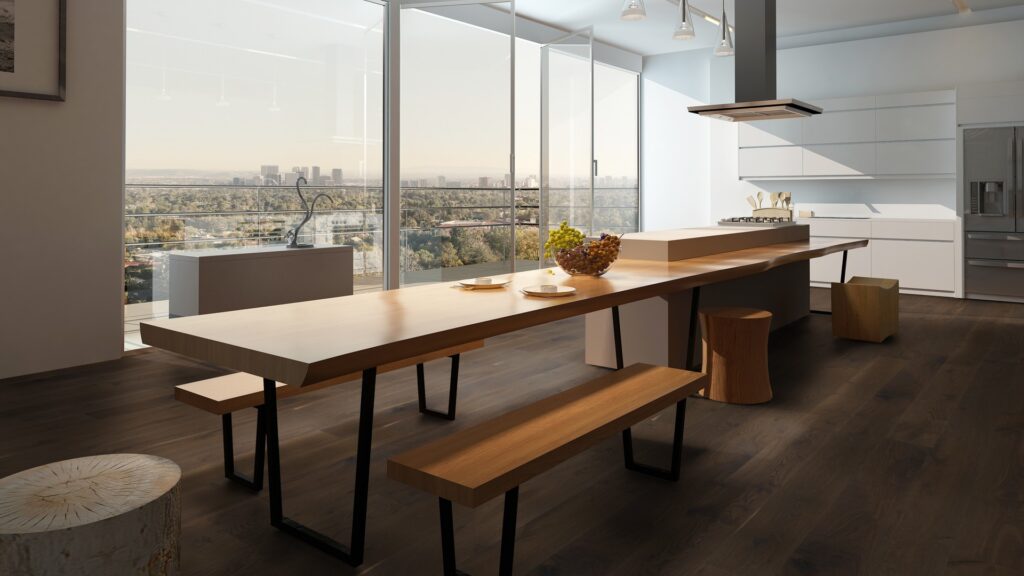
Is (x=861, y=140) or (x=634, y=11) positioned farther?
(x=861, y=140)

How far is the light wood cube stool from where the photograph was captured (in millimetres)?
5438

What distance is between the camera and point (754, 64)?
5.52 m

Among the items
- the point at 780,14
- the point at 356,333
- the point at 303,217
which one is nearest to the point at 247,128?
the point at 303,217

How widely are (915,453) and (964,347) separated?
2.67 m

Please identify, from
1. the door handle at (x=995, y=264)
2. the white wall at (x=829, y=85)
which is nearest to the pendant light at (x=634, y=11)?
the white wall at (x=829, y=85)

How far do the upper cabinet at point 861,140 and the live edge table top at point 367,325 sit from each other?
581 cm

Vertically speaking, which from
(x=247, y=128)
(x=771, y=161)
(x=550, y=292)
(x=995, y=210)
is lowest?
(x=550, y=292)

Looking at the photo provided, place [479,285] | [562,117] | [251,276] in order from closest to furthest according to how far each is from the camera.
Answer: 1. [479,285]
2. [251,276]
3. [562,117]

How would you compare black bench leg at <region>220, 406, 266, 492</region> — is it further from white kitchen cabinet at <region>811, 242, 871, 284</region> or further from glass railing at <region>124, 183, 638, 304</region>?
white kitchen cabinet at <region>811, 242, 871, 284</region>

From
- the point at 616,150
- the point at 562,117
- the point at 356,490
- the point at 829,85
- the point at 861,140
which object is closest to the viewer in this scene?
the point at 356,490

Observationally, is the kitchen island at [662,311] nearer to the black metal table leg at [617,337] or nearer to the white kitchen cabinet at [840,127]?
the black metal table leg at [617,337]

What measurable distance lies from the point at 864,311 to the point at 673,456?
A: 3.32 m

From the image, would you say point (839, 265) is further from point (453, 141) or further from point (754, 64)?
point (453, 141)

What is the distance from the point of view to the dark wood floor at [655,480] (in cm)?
221
